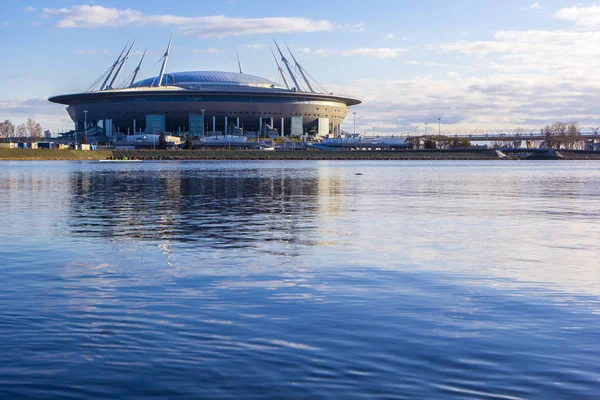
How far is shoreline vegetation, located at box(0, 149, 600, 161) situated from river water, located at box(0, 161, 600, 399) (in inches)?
4314

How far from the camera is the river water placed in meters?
6.80

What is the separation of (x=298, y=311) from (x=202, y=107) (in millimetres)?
152631

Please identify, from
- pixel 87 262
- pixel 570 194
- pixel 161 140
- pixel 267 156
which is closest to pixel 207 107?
pixel 161 140

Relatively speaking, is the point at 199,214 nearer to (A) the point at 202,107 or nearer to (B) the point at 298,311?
(B) the point at 298,311

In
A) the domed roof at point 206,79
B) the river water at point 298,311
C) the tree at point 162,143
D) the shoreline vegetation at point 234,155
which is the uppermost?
the domed roof at point 206,79

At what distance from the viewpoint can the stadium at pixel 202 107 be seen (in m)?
159

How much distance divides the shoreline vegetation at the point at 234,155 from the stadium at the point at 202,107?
58.5 ft

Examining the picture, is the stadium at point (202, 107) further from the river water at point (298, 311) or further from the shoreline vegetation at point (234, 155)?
the river water at point (298, 311)

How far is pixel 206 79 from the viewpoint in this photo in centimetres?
16850

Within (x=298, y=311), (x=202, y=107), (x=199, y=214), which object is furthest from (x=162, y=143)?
(x=298, y=311)

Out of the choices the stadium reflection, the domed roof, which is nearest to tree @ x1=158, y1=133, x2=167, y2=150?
the domed roof

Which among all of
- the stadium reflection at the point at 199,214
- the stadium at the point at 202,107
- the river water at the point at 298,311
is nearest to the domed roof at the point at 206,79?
the stadium at the point at 202,107

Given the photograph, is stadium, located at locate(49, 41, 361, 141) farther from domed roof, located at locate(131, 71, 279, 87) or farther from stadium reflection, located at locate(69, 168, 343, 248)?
stadium reflection, located at locate(69, 168, 343, 248)

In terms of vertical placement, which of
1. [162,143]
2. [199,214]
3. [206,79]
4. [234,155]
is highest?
[206,79]
